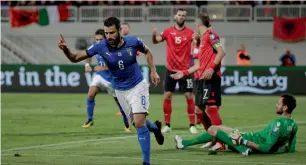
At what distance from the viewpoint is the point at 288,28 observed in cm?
4338

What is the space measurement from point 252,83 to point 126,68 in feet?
72.5

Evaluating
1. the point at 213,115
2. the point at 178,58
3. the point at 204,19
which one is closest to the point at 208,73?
the point at 213,115

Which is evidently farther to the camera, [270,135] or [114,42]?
[270,135]

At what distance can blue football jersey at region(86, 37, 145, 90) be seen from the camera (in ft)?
42.3

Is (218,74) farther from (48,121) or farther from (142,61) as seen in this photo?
(142,61)

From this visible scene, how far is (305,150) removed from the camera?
1452cm

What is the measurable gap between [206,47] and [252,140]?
2107mm

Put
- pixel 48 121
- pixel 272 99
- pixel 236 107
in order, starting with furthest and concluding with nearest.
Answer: pixel 272 99
pixel 236 107
pixel 48 121

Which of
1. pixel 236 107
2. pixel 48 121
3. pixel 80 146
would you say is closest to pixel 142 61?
pixel 236 107

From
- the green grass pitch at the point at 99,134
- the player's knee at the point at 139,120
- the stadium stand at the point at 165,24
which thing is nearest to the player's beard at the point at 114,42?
the player's knee at the point at 139,120

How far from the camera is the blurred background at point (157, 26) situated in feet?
143

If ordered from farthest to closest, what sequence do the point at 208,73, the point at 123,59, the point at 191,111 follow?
1. the point at 191,111
2. the point at 208,73
3. the point at 123,59

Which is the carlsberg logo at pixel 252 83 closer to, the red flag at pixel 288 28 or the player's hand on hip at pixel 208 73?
the red flag at pixel 288 28

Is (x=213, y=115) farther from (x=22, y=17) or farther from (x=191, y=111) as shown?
(x=22, y=17)
